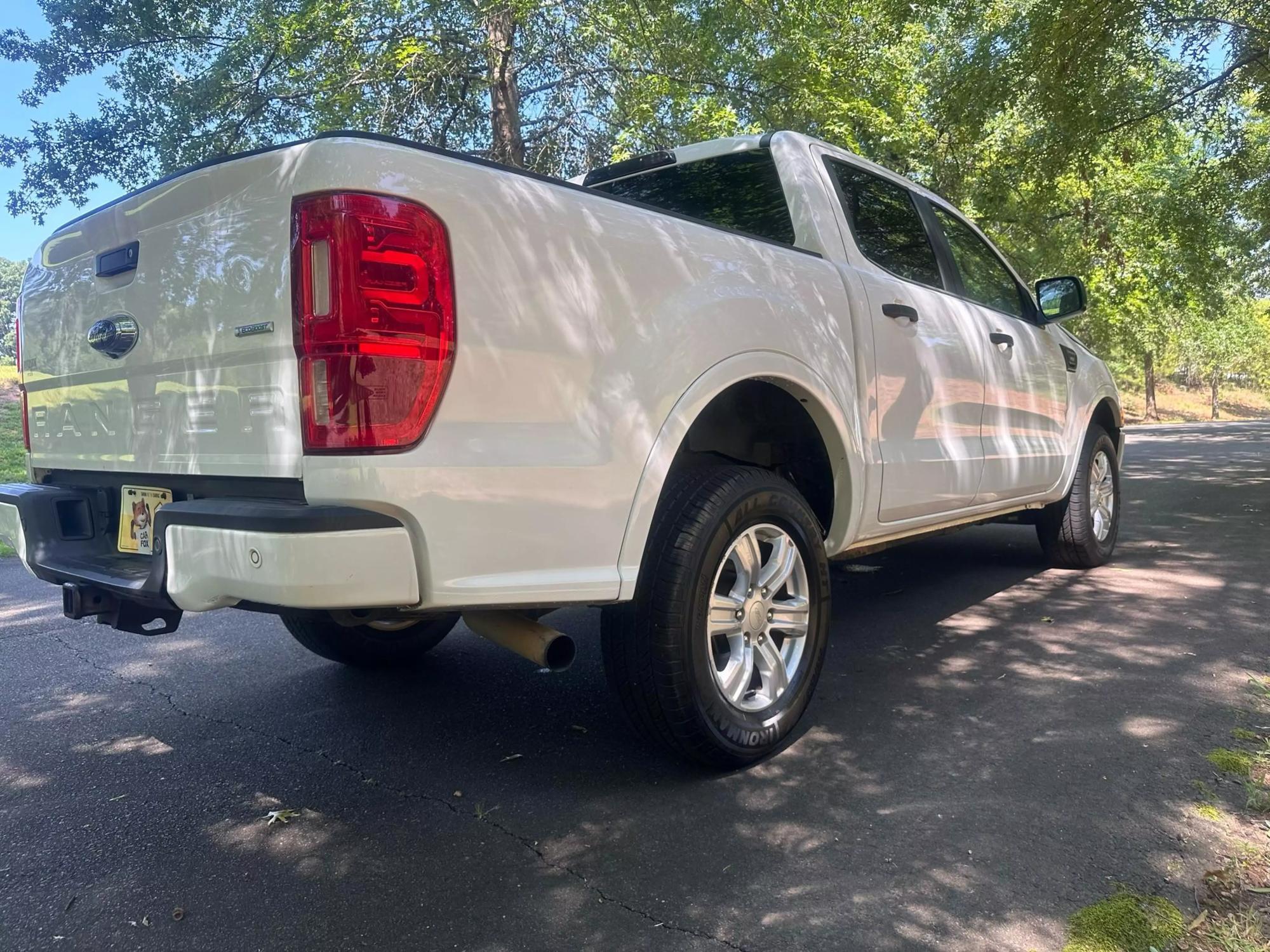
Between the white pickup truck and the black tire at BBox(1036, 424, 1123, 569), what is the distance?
210 centimetres

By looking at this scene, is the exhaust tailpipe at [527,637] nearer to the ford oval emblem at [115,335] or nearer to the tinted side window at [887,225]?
the ford oval emblem at [115,335]

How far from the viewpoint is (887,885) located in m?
2.05

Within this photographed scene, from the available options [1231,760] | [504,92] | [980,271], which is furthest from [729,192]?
[504,92]

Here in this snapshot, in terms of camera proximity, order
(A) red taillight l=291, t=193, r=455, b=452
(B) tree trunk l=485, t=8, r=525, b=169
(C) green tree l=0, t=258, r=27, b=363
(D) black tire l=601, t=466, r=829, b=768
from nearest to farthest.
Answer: (A) red taillight l=291, t=193, r=455, b=452 < (D) black tire l=601, t=466, r=829, b=768 < (B) tree trunk l=485, t=8, r=525, b=169 < (C) green tree l=0, t=258, r=27, b=363

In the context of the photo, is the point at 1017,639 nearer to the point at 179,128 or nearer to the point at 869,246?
the point at 869,246

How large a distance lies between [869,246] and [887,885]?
2452 millimetres

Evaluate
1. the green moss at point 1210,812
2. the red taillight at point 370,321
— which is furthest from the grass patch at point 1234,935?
the red taillight at point 370,321

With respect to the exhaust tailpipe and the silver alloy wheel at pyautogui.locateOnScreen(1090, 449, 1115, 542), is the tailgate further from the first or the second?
the silver alloy wheel at pyautogui.locateOnScreen(1090, 449, 1115, 542)

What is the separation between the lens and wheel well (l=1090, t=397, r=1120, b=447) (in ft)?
18.7

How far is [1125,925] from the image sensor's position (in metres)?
1.86

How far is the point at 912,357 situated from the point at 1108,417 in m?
3.06

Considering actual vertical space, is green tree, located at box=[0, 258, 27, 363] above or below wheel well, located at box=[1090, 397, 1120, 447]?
above

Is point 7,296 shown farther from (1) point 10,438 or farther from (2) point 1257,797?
(2) point 1257,797

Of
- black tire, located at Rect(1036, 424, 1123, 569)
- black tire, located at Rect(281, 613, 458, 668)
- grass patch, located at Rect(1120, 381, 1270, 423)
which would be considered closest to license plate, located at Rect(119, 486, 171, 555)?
black tire, located at Rect(281, 613, 458, 668)
